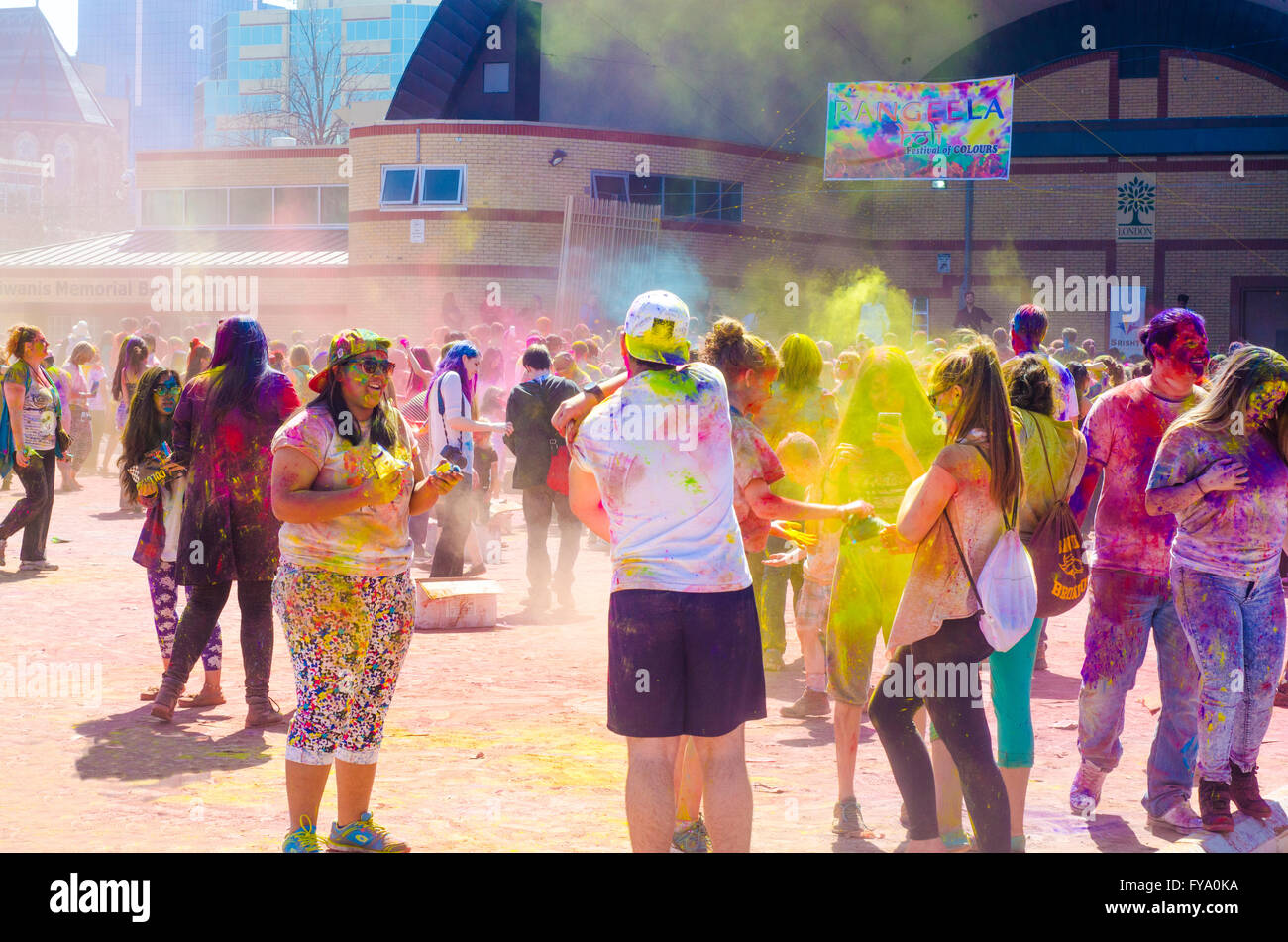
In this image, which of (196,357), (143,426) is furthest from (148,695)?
(196,357)

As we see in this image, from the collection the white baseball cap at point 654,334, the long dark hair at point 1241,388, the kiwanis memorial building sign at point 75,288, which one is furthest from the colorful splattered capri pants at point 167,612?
the kiwanis memorial building sign at point 75,288

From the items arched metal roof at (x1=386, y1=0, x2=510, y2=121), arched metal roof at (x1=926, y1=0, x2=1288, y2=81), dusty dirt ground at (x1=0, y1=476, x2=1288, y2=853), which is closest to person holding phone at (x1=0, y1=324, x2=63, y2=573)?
dusty dirt ground at (x1=0, y1=476, x2=1288, y2=853)

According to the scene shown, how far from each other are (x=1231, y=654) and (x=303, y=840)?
11.9 feet

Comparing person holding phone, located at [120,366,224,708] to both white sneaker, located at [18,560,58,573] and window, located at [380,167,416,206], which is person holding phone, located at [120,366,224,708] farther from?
window, located at [380,167,416,206]

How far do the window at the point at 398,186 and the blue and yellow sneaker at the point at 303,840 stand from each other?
82.6 ft

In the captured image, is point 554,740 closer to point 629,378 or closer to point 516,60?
point 629,378

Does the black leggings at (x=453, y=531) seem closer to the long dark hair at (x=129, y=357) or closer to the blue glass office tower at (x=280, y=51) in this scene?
the long dark hair at (x=129, y=357)

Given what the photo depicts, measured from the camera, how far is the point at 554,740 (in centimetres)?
662

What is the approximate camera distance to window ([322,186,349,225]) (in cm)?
3694

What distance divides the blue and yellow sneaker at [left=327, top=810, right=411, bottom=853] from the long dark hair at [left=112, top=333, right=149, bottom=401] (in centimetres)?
723

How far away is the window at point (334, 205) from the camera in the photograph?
36.9 metres

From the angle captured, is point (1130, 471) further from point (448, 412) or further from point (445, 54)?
point (445, 54)
